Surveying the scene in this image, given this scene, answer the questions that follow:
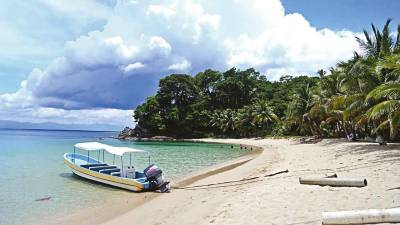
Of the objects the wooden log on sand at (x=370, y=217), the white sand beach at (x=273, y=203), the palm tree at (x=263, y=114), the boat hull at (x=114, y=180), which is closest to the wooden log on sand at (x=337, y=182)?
the white sand beach at (x=273, y=203)

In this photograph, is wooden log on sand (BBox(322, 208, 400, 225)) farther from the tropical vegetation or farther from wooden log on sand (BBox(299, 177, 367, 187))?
the tropical vegetation

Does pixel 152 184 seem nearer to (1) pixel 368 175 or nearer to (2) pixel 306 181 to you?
(2) pixel 306 181

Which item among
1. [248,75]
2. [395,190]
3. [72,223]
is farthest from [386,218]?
[248,75]

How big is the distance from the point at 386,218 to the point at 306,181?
5.14 m

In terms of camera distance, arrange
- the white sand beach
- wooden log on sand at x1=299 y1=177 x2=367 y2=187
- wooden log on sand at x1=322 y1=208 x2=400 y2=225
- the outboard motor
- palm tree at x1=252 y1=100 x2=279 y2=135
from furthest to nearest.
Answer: palm tree at x1=252 y1=100 x2=279 y2=135 → the outboard motor → wooden log on sand at x1=299 y1=177 x2=367 y2=187 → the white sand beach → wooden log on sand at x1=322 y1=208 x2=400 y2=225

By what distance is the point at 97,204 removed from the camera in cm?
1302

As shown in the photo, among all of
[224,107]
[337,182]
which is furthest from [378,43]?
[224,107]

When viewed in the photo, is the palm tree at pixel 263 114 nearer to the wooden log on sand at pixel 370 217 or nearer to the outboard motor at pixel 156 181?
the outboard motor at pixel 156 181

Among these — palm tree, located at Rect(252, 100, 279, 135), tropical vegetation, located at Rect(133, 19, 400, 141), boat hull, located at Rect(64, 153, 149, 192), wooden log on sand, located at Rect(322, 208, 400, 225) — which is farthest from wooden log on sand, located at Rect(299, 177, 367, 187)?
palm tree, located at Rect(252, 100, 279, 135)

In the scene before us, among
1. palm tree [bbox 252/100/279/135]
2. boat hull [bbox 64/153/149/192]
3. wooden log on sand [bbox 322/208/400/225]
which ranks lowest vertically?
boat hull [bbox 64/153/149/192]

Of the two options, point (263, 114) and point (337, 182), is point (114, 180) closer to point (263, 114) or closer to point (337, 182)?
point (337, 182)

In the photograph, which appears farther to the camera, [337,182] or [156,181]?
[156,181]

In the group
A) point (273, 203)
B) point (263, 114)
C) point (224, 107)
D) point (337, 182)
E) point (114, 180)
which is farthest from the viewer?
point (224, 107)

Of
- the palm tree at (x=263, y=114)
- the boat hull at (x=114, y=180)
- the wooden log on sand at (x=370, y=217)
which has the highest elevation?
the palm tree at (x=263, y=114)
